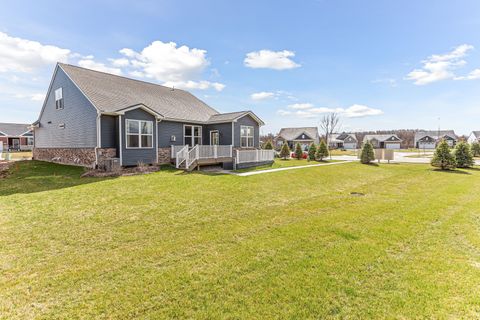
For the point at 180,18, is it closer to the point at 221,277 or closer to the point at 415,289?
the point at 221,277

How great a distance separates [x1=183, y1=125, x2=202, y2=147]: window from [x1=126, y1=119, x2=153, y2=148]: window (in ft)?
10.2

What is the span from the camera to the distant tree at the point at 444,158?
17.8 m

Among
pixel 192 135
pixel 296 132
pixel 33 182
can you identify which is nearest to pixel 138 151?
pixel 192 135

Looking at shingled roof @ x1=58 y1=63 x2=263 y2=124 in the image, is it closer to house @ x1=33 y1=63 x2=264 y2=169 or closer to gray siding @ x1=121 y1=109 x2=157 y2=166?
house @ x1=33 y1=63 x2=264 y2=169

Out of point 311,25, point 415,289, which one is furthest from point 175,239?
point 311,25

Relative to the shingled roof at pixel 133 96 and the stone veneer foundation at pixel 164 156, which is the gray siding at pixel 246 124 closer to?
the shingled roof at pixel 133 96

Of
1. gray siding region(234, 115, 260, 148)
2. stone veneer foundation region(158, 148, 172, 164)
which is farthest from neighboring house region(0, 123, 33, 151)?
gray siding region(234, 115, 260, 148)

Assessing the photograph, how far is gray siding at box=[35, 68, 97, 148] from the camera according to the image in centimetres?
1435

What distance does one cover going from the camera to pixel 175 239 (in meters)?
4.66

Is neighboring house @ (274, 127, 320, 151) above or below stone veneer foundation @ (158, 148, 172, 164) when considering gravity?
above

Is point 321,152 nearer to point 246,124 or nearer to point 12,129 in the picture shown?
point 246,124

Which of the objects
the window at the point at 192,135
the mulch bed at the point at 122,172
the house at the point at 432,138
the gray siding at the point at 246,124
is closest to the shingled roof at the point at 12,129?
the window at the point at 192,135

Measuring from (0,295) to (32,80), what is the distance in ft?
78.2

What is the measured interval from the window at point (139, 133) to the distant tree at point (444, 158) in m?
21.2
